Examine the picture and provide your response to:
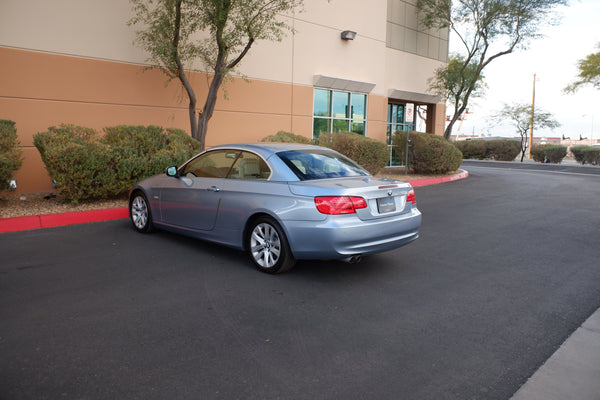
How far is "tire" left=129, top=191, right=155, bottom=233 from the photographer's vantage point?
7250 mm

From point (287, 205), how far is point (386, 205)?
115 centimetres

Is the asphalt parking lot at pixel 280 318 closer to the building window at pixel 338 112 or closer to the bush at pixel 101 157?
the bush at pixel 101 157

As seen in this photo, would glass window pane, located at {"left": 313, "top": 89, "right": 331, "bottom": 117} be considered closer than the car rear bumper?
No

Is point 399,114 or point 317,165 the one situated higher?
point 399,114

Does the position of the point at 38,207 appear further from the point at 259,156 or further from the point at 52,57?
the point at 259,156

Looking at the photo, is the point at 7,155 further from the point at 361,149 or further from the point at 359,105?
the point at 359,105

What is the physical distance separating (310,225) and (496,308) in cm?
201

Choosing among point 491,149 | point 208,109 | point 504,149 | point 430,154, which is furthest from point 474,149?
point 208,109

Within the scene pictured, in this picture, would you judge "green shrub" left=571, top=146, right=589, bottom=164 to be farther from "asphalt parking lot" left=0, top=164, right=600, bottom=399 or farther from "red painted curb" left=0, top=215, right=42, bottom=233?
"red painted curb" left=0, top=215, right=42, bottom=233

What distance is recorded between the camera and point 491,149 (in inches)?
1302

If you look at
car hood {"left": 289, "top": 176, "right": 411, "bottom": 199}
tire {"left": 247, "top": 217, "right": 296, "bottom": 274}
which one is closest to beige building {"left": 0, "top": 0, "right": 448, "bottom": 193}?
tire {"left": 247, "top": 217, "right": 296, "bottom": 274}

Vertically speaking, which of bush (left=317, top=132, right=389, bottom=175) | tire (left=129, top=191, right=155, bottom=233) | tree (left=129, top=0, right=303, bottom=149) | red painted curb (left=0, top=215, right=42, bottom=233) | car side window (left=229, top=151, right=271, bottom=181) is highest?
tree (left=129, top=0, right=303, bottom=149)

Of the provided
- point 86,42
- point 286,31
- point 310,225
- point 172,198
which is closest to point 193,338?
point 310,225

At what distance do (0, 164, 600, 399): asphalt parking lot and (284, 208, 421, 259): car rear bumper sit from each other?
14.6 inches
